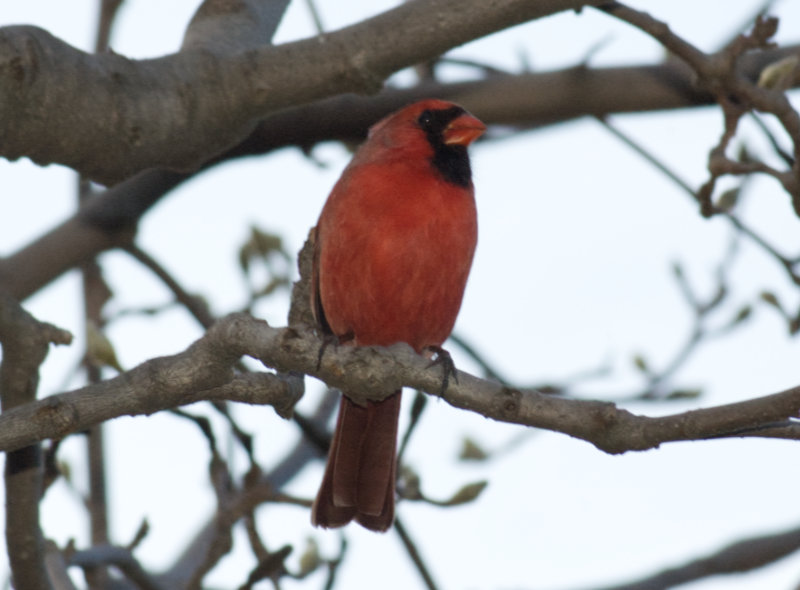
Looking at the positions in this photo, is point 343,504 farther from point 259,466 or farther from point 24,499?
point 24,499

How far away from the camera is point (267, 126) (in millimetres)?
4332

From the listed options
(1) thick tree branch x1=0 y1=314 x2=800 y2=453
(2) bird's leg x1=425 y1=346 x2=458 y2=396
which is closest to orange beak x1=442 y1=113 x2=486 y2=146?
(2) bird's leg x1=425 y1=346 x2=458 y2=396

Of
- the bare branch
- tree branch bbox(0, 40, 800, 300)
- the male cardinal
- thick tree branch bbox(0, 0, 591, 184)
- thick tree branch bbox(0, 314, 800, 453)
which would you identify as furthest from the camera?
tree branch bbox(0, 40, 800, 300)

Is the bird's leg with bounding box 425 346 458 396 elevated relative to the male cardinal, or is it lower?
lower

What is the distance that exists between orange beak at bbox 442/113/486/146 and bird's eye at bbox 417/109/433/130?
0.23ft

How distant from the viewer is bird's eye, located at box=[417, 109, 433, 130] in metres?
3.85

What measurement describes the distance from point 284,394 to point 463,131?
5.06ft

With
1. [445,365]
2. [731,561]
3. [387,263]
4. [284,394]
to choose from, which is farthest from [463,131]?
[731,561]

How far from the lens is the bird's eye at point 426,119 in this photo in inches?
152

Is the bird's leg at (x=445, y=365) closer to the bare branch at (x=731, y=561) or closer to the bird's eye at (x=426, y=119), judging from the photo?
the bird's eye at (x=426, y=119)

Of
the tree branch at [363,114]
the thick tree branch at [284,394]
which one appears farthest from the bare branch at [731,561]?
the thick tree branch at [284,394]

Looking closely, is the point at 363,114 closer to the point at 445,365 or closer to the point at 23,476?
the point at 445,365

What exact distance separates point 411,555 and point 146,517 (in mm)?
796

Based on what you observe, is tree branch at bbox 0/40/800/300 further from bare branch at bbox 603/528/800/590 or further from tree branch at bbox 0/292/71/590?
bare branch at bbox 603/528/800/590
